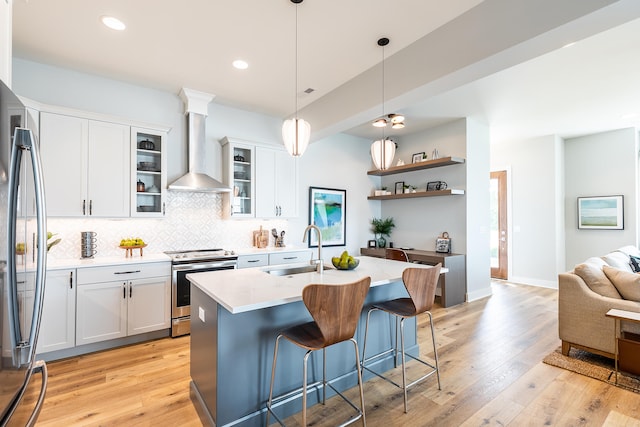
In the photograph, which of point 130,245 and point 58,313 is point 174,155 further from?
point 58,313

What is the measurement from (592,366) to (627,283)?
2.75 feet

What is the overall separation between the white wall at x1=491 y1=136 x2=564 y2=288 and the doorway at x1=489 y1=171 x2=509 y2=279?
126 mm

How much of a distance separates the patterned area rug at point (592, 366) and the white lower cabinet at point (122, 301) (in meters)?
4.03

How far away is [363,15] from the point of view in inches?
99.7

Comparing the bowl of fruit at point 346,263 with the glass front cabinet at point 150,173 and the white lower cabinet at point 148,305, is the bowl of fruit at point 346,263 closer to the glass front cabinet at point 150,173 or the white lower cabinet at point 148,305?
the white lower cabinet at point 148,305

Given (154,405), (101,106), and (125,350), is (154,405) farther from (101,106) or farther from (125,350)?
(101,106)

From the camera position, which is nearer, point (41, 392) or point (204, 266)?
point (41, 392)

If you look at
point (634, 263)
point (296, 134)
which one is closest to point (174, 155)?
point (296, 134)

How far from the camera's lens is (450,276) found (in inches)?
185

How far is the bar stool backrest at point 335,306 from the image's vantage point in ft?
5.59

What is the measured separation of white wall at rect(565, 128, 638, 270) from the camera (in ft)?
17.8

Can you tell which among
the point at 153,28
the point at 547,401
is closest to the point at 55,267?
the point at 153,28

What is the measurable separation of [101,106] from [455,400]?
4664 mm

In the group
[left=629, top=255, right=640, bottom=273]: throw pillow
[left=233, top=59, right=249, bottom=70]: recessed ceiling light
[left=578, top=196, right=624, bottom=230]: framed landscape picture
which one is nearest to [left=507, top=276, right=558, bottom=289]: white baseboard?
[left=578, top=196, right=624, bottom=230]: framed landscape picture
